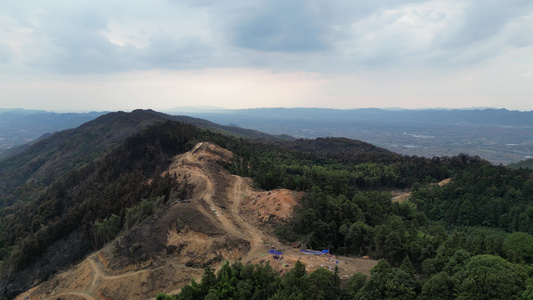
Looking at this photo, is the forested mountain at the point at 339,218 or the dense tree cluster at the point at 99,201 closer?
the forested mountain at the point at 339,218

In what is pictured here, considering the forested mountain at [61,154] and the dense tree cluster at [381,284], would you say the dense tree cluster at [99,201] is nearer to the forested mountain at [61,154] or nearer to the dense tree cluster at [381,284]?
the dense tree cluster at [381,284]

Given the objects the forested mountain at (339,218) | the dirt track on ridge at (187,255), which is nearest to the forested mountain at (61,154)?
the forested mountain at (339,218)

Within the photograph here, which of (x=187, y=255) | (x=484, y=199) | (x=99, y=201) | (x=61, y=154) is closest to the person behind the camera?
(x=187, y=255)

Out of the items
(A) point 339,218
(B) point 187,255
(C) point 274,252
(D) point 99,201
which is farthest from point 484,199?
(D) point 99,201

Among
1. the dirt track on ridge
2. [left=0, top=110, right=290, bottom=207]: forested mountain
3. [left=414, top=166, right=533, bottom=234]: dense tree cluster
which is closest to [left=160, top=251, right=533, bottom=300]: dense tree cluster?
the dirt track on ridge

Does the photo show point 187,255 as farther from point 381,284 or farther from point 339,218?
point 381,284

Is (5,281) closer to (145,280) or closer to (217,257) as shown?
(145,280)

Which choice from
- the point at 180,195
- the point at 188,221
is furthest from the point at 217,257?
the point at 180,195

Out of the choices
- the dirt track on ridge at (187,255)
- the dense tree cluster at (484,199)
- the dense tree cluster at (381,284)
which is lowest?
the dense tree cluster at (484,199)

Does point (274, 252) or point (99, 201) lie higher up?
point (274, 252)

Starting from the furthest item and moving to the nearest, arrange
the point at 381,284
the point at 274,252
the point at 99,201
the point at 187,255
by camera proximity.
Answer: the point at 99,201, the point at 187,255, the point at 274,252, the point at 381,284
